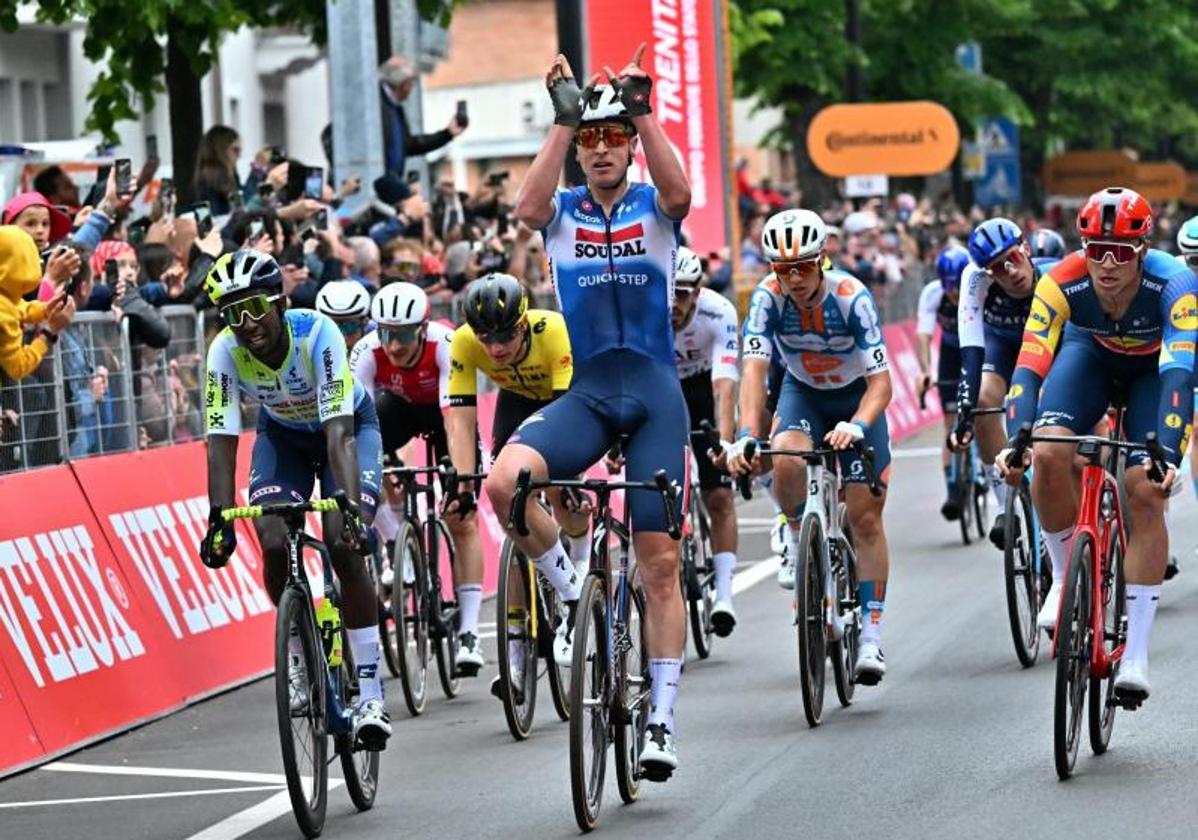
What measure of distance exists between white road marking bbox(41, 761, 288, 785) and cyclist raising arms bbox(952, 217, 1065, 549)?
164 inches

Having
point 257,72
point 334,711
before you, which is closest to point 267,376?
point 334,711

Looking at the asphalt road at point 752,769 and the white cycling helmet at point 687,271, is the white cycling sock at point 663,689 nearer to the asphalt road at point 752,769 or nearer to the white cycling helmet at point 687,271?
the asphalt road at point 752,769

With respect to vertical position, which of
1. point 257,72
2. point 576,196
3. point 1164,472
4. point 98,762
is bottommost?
point 98,762

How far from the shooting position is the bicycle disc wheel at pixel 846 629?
39.4ft

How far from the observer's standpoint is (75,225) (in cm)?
1443

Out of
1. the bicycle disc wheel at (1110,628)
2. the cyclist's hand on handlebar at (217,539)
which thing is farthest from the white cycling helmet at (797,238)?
the cyclist's hand on handlebar at (217,539)

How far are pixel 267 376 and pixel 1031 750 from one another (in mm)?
3140

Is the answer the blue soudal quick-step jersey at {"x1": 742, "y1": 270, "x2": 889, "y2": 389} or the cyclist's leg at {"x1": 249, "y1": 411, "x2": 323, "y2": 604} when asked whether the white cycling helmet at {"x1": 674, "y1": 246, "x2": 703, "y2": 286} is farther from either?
the cyclist's leg at {"x1": 249, "y1": 411, "x2": 323, "y2": 604}

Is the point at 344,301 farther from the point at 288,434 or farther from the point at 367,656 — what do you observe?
the point at 367,656

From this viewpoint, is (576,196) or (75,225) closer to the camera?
(576,196)

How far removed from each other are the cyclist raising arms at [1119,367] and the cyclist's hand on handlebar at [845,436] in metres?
0.86

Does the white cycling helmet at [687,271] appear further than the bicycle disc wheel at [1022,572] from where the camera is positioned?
Yes

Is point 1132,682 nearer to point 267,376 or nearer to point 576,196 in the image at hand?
point 576,196

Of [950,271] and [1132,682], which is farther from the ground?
[950,271]
